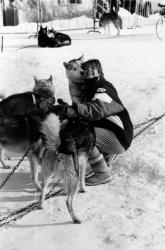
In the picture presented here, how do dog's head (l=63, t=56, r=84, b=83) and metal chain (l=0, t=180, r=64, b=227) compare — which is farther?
dog's head (l=63, t=56, r=84, b=83)

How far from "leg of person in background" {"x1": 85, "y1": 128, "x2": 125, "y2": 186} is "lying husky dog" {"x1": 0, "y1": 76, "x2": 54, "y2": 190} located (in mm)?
480

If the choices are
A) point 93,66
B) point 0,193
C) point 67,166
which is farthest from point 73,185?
point 93,66

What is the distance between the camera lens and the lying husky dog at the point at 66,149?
2.93 metres

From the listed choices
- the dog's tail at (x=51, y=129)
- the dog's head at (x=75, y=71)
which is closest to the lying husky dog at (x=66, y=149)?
the dog's tail at (x=51, y=129)

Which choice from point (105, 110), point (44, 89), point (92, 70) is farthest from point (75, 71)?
point (105, 110)

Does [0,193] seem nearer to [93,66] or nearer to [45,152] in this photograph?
[45,152]

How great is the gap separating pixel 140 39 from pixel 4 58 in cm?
291

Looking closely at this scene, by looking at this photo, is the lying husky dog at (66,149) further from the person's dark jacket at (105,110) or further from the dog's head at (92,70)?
the dog's head at (92,70)

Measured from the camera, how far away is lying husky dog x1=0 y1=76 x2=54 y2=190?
3365 mm

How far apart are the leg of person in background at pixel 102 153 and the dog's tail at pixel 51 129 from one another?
564mm

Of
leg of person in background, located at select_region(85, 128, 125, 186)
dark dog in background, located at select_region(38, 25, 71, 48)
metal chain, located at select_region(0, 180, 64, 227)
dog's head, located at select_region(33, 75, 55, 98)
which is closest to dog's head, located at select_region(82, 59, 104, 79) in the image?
dog's head, located at select_region(33, 75, 55, 98)

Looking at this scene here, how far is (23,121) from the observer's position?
3.40 m

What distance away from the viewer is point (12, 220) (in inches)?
122

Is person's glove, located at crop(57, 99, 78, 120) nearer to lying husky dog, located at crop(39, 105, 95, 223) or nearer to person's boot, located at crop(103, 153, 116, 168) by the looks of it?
lying husky dog, located at crop(39, 105, 95, 223)
